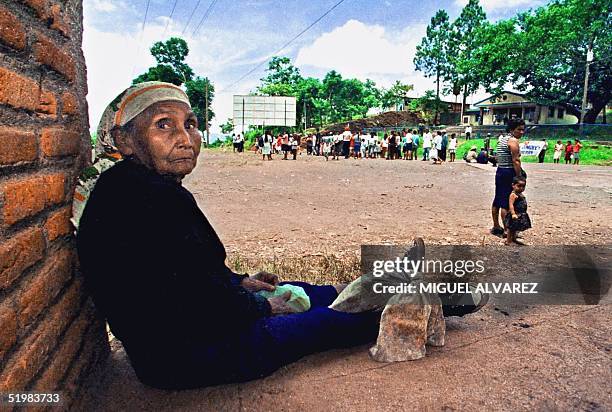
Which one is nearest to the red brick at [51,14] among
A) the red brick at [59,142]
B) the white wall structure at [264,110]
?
the red brick at [59,142]

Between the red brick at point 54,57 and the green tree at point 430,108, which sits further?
the green tree at point 430,108

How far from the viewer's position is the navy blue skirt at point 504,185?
16.4 feet

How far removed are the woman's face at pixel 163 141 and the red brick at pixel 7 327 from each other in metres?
0.79

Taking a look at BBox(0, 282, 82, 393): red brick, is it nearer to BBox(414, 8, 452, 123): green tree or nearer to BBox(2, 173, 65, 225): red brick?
BBox(2, 173, 65, 225): red brick

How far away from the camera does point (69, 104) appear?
1.69 m

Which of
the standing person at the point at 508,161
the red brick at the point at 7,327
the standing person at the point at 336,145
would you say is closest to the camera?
the red brick at the point at 7,327

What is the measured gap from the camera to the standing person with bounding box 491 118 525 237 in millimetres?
4867

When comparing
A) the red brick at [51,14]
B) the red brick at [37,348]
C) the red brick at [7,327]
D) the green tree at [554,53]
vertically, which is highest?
the green tree at [554,53]

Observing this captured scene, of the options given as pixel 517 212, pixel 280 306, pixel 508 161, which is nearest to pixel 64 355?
pixel 280 306

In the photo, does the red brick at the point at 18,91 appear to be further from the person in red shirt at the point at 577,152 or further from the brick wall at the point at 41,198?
the person in red shirt at the point at 577,152

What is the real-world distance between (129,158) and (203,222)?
45 centimetres

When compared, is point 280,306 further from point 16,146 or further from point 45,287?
point 16,146

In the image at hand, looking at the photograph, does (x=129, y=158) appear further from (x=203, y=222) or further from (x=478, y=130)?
(x=478, y=130)

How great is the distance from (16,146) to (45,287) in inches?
→ 19.8
